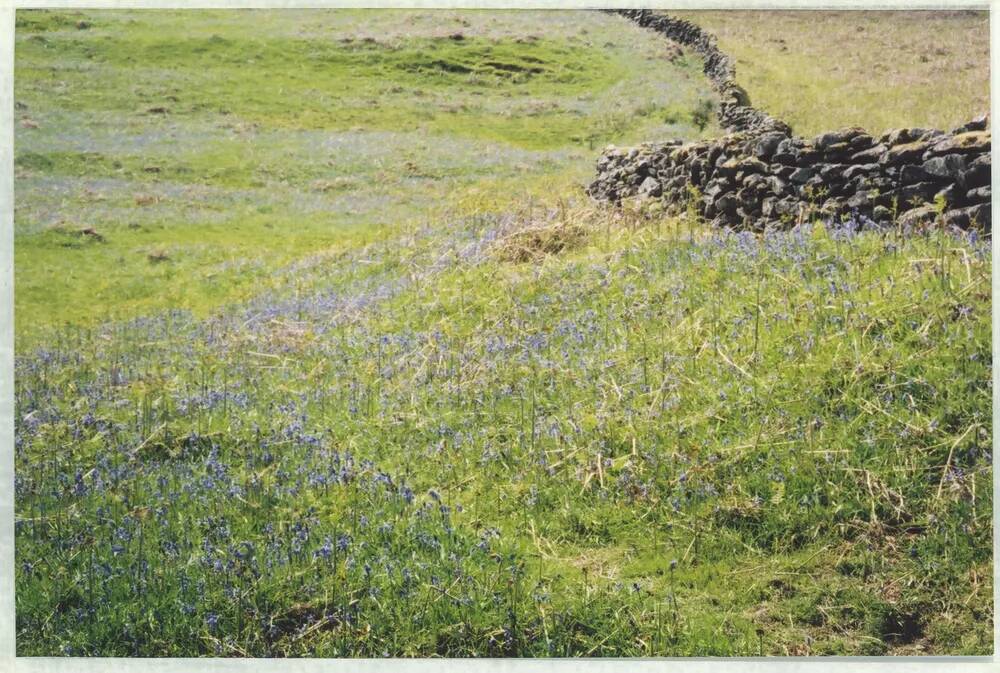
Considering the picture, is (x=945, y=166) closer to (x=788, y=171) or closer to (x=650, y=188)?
(x=788, y=171)

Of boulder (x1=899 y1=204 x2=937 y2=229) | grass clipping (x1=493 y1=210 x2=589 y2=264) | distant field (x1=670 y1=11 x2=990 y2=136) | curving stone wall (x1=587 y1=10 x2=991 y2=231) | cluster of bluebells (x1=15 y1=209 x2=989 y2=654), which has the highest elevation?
distant field (x1=670 y1=11 x2=990 y2=136)

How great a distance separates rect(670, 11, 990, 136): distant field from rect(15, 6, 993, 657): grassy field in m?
0.84

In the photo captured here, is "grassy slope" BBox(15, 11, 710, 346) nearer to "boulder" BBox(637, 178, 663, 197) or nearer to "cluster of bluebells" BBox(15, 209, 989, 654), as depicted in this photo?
"boulder" BBox(637, 178, 663, 197)

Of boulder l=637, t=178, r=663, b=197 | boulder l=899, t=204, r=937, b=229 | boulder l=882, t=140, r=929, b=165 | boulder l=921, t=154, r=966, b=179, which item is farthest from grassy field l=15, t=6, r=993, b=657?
boulder l=882, t=140, r=929, b=165

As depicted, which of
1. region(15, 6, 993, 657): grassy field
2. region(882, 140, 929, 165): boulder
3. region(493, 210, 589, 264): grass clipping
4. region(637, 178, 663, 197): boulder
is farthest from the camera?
region(637, 178, 663, 197): boulder

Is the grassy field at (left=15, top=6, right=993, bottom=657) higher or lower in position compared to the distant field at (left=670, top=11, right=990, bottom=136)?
lower

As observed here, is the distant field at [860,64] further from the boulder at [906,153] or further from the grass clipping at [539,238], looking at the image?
the grass clipping at [539,238]

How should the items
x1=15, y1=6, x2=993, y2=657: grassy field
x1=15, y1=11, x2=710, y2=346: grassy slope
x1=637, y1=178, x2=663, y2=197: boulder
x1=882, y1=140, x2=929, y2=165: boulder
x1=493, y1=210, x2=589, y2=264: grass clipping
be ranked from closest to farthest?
x1=15, y1=6, x2=993, y2=657: grassy field
x1=15, y1=11, x2=710, y2=346: grassy slope
x1=882, y1=140, x2=929, y2=165: boulder
x1=493, y1=210, x2=589, y2=264: grass clipping
x1=637, y1=178, x2=663, y2=197: boulder

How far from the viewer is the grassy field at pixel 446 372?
4.87 metres

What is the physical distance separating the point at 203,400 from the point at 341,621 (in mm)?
2317

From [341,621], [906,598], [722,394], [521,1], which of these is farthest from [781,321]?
[341,621]

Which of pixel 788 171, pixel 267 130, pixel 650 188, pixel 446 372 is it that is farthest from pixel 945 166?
pixel 267 130

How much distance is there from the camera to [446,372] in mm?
6234

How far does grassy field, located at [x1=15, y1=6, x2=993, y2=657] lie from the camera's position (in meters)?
4.87
